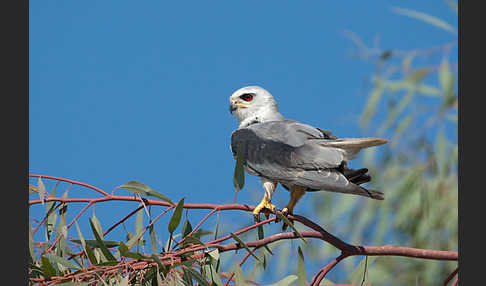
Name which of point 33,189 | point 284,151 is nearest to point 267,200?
point 284,151

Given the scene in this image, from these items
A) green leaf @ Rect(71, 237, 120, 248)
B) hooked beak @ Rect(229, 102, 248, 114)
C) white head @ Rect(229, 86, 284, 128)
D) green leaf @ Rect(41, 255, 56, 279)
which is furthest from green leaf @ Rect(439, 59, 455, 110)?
green leaf @ Rect(41, 255, 56, 279)

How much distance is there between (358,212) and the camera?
4.43 m

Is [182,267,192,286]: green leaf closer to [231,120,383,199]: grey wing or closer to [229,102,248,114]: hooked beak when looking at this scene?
[231,120,383,199]: grey wing

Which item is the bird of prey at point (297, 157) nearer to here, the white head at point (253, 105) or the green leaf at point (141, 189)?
the white head at point (253, 105)

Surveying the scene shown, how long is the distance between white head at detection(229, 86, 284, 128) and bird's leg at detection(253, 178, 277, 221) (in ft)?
1.67

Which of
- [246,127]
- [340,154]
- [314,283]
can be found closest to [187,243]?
[314,283]

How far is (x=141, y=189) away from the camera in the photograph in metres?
1.90

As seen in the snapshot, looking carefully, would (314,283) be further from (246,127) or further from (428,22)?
(428,22)

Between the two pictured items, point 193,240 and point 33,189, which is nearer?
point 193,240

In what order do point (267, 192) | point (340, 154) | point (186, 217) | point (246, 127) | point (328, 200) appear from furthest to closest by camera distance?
point (328, 200), point (246, 127), point (267, 192), point (340, 154), point (186, 217)

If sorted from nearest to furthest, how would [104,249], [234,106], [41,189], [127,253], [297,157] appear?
[127,253] < [104,249] < [41,189] < [297,157] < [234,106]

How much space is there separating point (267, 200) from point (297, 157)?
0.66 ft

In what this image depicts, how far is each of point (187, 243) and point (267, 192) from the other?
56 centimetres

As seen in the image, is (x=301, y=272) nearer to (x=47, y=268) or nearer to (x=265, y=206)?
(x=265, y=206)
